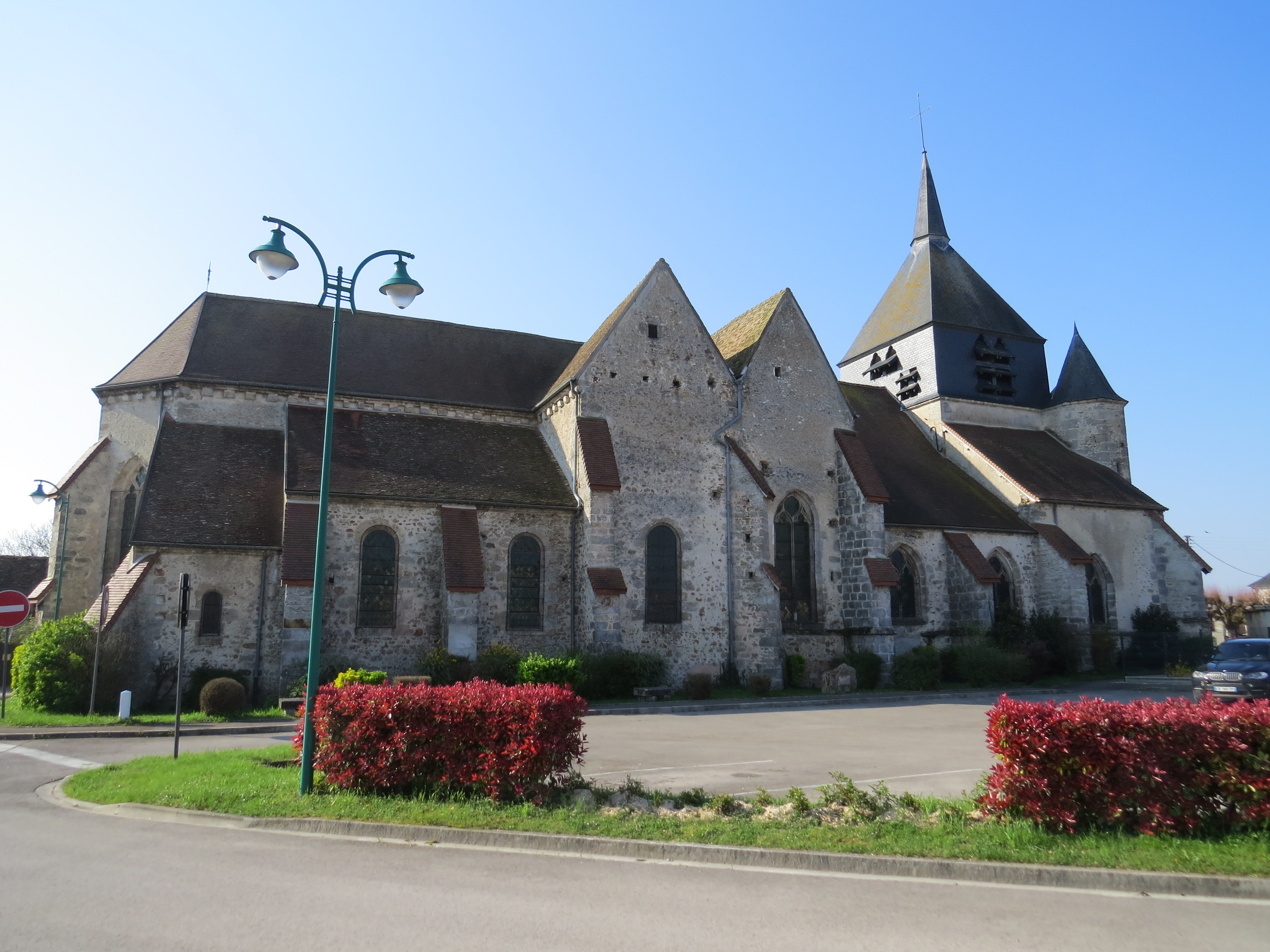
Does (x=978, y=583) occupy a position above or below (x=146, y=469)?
below

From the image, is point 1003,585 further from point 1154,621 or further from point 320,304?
point 320,304

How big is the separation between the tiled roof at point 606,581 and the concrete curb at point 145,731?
827 centimetres

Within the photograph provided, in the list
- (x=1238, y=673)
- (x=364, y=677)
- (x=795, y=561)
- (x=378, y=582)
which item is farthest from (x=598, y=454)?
(x=1238, y=673)

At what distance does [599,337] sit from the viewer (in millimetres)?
26938

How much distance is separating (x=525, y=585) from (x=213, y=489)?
28.0 ft

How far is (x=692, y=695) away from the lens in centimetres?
2306

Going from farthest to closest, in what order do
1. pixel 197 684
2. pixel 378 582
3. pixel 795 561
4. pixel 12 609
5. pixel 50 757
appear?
pixel 795 561, pixel 378 582, pixel 197 684, pixel 12 609, pixel 50 757

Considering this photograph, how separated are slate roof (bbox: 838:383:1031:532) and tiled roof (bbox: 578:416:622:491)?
949 centimetres

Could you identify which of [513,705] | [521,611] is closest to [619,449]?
[521,611]

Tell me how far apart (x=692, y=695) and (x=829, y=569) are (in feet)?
24.1

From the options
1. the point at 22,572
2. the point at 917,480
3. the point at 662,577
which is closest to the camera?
the point at 662,577

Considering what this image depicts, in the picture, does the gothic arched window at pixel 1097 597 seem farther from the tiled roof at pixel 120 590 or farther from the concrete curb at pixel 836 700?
the tiled roof at pixel 120 590

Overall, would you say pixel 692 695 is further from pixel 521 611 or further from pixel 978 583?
pixel 978 583

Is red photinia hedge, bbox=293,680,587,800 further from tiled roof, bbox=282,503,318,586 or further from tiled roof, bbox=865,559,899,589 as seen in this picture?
tiled roof, bbox=865,559,899,589
